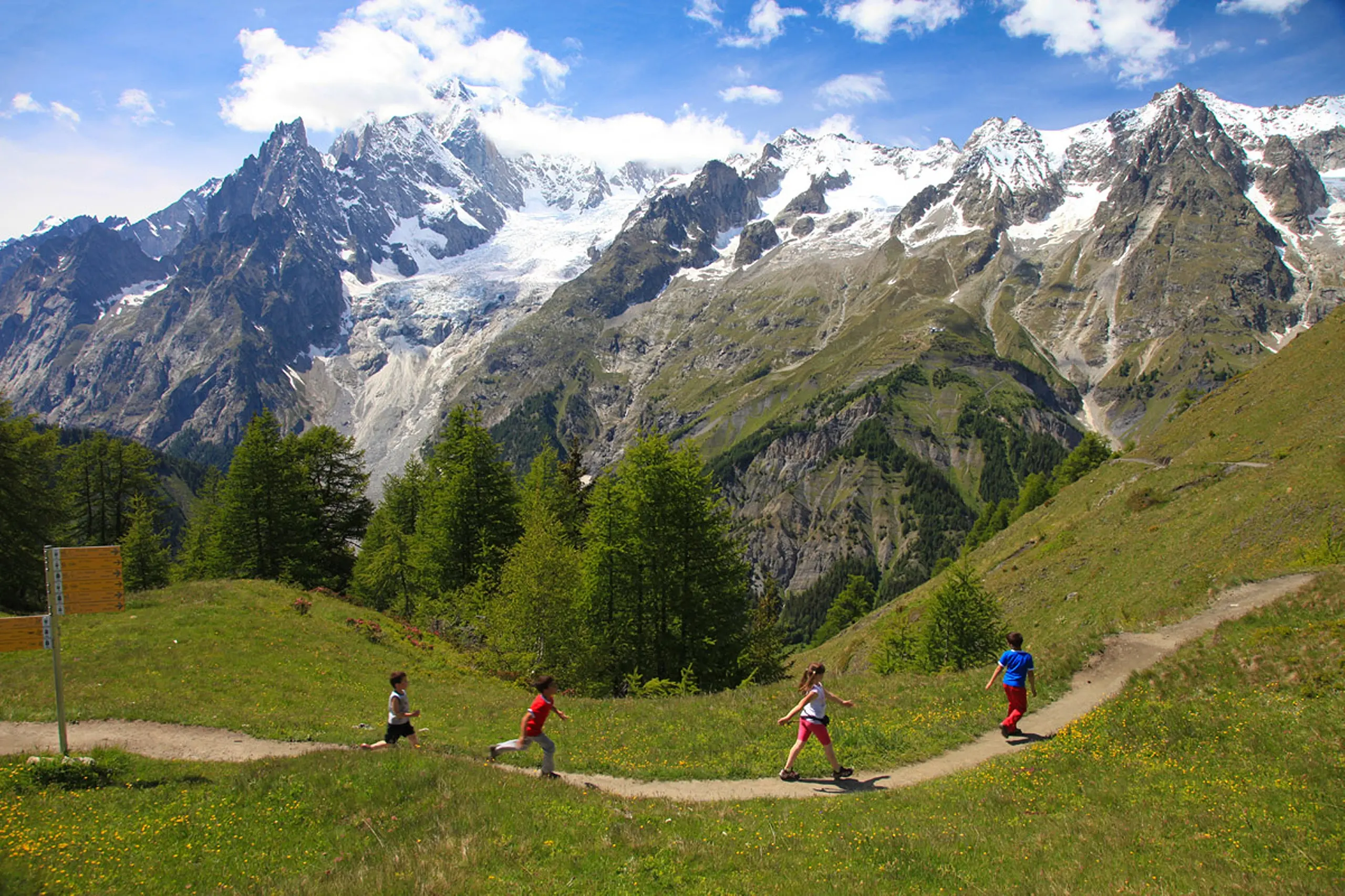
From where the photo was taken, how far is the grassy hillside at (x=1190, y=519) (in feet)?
104

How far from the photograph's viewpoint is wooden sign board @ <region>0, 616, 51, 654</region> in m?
16.2

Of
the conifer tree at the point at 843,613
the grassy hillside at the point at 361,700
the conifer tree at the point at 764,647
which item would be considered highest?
the grassy hillside at the point at 361,700

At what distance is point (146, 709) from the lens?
856 inches

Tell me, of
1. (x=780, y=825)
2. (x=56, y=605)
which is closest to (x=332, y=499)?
(x=56, y=605)

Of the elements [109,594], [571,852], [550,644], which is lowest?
[550,644]

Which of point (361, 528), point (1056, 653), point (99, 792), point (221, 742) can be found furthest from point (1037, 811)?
point (361, 528)

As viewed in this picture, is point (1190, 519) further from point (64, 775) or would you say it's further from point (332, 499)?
point (332, 499)

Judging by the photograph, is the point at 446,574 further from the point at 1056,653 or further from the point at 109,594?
the point at 1056,653

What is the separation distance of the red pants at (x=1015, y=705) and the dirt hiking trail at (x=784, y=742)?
394 millimetres

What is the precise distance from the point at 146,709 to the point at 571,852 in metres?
18.2

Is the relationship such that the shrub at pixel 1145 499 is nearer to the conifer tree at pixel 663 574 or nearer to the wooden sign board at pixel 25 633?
the conifer tree at pixel 663 574

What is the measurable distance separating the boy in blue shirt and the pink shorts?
507 cm

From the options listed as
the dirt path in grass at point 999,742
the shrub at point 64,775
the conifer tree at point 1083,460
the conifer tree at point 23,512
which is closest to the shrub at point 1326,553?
the dirt path in grass at point 999,742

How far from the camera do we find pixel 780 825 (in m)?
13.0
